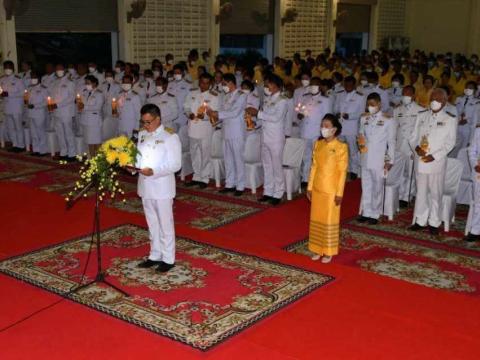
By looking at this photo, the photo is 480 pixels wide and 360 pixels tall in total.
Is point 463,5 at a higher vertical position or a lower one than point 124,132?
Result: higher

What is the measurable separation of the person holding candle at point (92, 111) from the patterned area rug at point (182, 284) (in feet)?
13.8

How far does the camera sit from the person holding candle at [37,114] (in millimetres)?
11578

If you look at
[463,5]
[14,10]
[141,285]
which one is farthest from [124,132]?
[463,5]

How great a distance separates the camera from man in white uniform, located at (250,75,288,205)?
8.39 meters

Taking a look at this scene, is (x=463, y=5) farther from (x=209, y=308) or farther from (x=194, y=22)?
(x=209, y=308)

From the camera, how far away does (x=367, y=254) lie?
675 cm

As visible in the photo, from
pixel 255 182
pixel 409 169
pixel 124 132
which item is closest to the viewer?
pixel 409 169

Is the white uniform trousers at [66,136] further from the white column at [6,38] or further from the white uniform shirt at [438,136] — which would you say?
the white uniform shirt at [438,136]

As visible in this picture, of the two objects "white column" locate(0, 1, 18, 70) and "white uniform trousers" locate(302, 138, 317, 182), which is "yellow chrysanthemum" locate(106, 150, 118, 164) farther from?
"white column" locate(0, 1, 18, 70)

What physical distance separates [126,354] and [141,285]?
1251 mm

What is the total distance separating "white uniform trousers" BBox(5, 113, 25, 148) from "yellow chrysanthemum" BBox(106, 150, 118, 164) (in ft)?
24.0

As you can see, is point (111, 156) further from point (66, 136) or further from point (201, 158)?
point (66, 136)

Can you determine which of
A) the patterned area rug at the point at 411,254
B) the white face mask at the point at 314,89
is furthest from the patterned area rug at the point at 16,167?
the patterned area rug at the point at 411,254

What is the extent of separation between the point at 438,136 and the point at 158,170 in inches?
132
